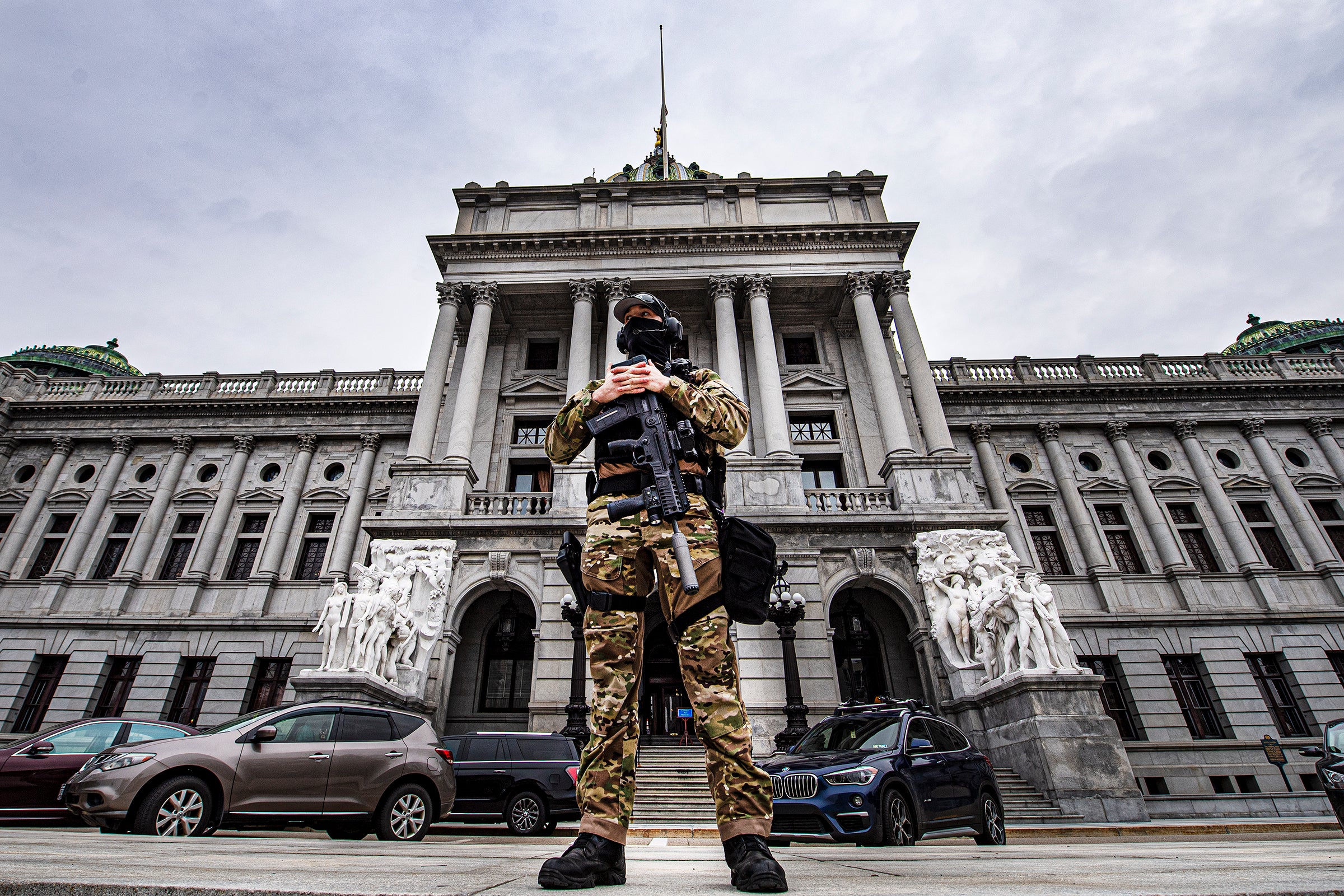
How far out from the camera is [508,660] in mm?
20094

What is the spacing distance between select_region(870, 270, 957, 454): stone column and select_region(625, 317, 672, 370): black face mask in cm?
1749

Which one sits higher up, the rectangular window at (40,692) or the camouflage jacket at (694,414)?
the rectangular window at (40,692)

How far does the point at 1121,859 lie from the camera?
459 cm

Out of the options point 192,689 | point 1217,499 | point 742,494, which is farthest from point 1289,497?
point 192,689

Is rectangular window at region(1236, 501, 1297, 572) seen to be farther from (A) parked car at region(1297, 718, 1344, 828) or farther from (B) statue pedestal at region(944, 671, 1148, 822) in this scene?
(A) parked car at region(1297, 718, 1344, 828)

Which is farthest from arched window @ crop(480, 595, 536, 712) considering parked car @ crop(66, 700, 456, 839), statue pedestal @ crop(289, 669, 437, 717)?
parked car @ crop(66, 700, 456, 839)

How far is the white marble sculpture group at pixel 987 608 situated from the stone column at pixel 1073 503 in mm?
9780

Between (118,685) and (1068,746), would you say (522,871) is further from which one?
(118,685)

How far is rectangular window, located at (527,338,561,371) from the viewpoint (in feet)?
83.1

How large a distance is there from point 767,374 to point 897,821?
1535cm

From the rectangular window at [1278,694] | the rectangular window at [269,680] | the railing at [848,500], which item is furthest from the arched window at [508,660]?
the rectangular window at [1278,694]

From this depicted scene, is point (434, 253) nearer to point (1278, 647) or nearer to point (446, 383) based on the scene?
point (446, 383)

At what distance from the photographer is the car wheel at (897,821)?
7598 mm

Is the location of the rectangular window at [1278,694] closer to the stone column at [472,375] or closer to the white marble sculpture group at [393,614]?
the white marble sculpture group at [393,614]
